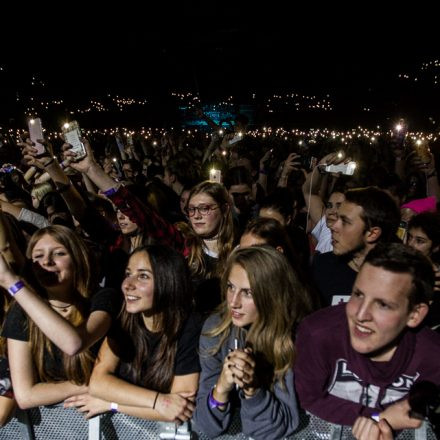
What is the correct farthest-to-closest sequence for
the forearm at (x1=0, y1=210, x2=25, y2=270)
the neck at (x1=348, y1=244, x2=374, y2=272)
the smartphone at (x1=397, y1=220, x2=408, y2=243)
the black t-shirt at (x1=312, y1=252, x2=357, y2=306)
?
1. the smartphone at (x1=397, y1=220, x2=408, y2=243)
2. the neck at (x1=348, y1=244, x2=374, y2=272)
3. the black t-shirt at (x1=312, y1=252, x2=357, y2=306)
4. the forearm at (x1=0, y1=210, x2=25, y2=270)

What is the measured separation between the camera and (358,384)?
2189mm

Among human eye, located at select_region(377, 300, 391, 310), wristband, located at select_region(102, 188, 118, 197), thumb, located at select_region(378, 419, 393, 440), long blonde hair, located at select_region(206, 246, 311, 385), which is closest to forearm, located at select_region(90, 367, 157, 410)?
long blonde hair, located at select_region(206, 246, 311, 385)

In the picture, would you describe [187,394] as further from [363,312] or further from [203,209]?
[203,209]

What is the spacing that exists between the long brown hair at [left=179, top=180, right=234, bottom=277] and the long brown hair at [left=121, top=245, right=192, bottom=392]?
2.99ft

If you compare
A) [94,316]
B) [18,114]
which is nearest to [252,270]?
[94,316]

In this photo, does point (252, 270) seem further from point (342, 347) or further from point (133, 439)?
point (133, 439)

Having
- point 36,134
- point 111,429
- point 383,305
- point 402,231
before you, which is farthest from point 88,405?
point 402,231

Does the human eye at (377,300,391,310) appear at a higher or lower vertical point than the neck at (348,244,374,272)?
lower

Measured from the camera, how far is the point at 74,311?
2.75 m

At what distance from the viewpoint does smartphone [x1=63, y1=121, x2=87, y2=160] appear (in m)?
3.71

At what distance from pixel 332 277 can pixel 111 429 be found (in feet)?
5.98

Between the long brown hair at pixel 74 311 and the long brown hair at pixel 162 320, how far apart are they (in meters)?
0.29

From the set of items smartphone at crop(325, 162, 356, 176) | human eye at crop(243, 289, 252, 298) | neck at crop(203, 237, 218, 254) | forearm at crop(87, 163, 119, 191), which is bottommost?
human eye at crop(243, 289, 252, 298)

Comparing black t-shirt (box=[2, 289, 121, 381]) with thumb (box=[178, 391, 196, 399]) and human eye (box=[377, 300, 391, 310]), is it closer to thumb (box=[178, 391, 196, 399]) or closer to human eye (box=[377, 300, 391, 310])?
thumb (box=[178, 391, 196, 399])
